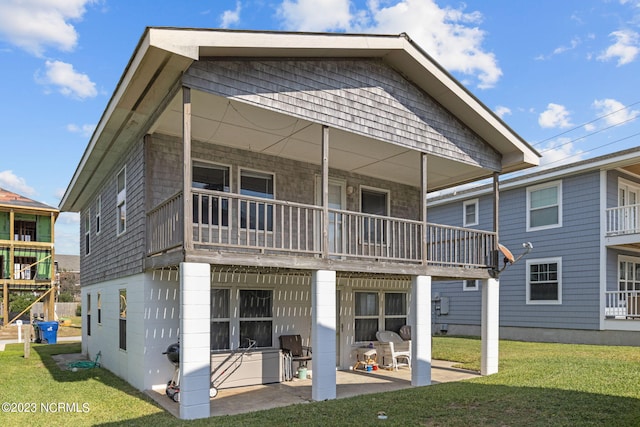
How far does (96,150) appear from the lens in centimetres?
1068

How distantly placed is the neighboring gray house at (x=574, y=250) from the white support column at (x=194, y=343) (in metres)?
13.5

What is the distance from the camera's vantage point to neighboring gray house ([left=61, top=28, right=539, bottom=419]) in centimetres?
726

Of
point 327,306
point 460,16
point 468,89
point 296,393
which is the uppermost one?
point 460,16

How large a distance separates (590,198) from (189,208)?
14.2m

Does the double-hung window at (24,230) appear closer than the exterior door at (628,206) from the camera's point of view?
No

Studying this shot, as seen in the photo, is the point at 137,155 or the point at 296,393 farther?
the point at 137,155

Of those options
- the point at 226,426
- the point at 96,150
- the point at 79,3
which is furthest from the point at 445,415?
the point at 79,3

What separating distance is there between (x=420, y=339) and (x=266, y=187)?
177 inches

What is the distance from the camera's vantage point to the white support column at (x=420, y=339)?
936 cm

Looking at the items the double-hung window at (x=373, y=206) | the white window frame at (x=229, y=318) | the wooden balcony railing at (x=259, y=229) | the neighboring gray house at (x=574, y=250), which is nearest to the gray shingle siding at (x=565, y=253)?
the neighboring gray house at (x=574, y=250)

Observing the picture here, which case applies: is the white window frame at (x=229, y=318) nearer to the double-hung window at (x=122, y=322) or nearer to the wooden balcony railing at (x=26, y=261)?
the double-hung window at (x=122, y=322)

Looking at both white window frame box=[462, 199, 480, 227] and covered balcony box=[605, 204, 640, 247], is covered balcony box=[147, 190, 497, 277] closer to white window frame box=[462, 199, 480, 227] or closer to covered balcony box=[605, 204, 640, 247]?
covered balcony box=[605, 204, 640, 247]

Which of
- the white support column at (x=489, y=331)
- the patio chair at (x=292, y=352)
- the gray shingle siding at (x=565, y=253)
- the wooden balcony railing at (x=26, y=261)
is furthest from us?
the wooden balcony railing at (x=26, y=261)

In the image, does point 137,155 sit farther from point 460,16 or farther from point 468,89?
point 460,16
